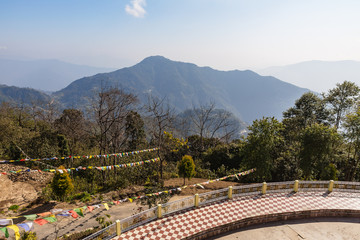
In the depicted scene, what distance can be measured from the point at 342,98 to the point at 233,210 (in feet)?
89.2

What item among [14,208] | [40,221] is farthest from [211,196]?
[14,208]

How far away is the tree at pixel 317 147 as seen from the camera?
15547 mm

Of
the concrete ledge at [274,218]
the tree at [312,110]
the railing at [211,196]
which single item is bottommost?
the concrete ledge at [274,218]

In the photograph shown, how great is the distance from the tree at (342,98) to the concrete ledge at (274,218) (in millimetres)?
19604

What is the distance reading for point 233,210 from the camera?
1157 centimetres

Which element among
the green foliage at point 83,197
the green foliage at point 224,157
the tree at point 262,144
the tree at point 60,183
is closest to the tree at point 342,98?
the green foliage at point 224,157

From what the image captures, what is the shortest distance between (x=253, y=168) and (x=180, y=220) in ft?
27.3

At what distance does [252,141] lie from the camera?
16.1m

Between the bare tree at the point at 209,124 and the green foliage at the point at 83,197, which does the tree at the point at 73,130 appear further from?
the bare tree at the point at 209,124

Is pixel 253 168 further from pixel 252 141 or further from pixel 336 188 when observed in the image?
pixel 336 188

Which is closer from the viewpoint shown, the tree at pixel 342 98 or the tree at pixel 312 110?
the tree at pixel 342 98

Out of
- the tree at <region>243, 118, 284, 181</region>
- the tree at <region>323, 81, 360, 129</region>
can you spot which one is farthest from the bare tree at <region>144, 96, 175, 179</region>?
the tree at <region>323, 81, 360, 129</region>

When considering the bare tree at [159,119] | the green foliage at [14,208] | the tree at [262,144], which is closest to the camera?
the green foliage at [14,208]

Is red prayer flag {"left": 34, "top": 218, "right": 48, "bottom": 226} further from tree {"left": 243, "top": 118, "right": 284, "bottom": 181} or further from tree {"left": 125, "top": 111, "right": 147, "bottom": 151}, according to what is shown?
tree {"left": 125, "top": 111, "right": 147, "bottom": 151}
